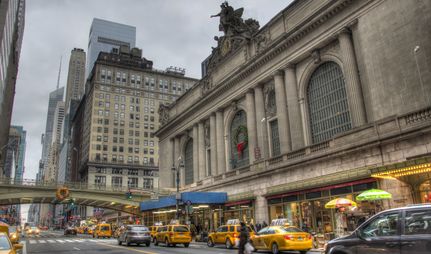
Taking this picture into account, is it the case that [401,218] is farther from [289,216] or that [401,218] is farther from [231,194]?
[231,194]

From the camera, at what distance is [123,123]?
11969cm

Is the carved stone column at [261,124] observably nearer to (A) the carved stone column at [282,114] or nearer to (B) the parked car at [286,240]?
(A) the carved stone column at [282,114]

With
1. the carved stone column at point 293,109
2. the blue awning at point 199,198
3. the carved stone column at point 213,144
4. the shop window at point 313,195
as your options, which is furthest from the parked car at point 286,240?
the carved stone column at point 213,144

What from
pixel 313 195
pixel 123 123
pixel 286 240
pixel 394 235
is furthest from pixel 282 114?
pixel 123 123

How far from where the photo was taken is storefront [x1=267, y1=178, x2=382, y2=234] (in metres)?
24.4

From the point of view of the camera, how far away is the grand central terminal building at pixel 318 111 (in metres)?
24.2

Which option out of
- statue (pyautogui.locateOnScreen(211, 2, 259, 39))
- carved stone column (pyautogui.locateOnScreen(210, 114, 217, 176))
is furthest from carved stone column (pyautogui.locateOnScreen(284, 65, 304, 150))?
carved stone column (pyautogui.locateOnScreen(210, 114, 217, 176))

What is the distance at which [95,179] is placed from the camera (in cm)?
11069

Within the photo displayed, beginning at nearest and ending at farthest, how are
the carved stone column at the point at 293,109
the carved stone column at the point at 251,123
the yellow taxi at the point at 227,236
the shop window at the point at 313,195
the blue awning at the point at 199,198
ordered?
the yellow taxi at the point at 227,236, the shop window at the point at 313,195, the carved stone column at the point at 293,109, the blue awning at the point at 199,198, the carved stone column at the point at 251,123

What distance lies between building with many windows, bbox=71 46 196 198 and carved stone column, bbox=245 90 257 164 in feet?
244

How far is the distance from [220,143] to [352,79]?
74.3 ft

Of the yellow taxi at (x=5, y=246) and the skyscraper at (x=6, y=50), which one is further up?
the skyscraper at (x=6, y=50)

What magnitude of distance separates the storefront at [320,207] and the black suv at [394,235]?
14.5 metres

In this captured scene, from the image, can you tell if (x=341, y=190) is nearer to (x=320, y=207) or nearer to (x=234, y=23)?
(x=320, y=207)
